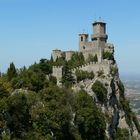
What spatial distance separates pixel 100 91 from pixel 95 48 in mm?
10874

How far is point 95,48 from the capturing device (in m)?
80.4

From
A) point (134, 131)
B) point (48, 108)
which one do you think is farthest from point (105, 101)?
point (48, 108)

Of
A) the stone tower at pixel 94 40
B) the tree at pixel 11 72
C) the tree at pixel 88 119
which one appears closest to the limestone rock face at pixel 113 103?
the tree at pixel 88 119

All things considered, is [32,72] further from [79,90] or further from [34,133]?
[34,133]

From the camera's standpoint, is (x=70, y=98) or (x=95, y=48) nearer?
(x=70, y=98)

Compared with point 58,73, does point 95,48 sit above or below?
above

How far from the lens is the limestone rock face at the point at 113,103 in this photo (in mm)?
72500

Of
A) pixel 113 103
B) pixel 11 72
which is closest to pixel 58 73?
pixel 11 72

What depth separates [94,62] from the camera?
75.9 meters

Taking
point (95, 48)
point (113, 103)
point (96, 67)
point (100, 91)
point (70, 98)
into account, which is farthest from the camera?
A: point (95, 48)

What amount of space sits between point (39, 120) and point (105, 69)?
24.8 meters

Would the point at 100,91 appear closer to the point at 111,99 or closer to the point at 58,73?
the point at 111,99

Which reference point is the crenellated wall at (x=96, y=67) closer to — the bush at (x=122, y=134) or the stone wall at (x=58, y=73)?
the stone wall at (x=58, y=73)

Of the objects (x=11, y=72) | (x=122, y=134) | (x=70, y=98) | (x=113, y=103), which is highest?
(x=11, y=72)
